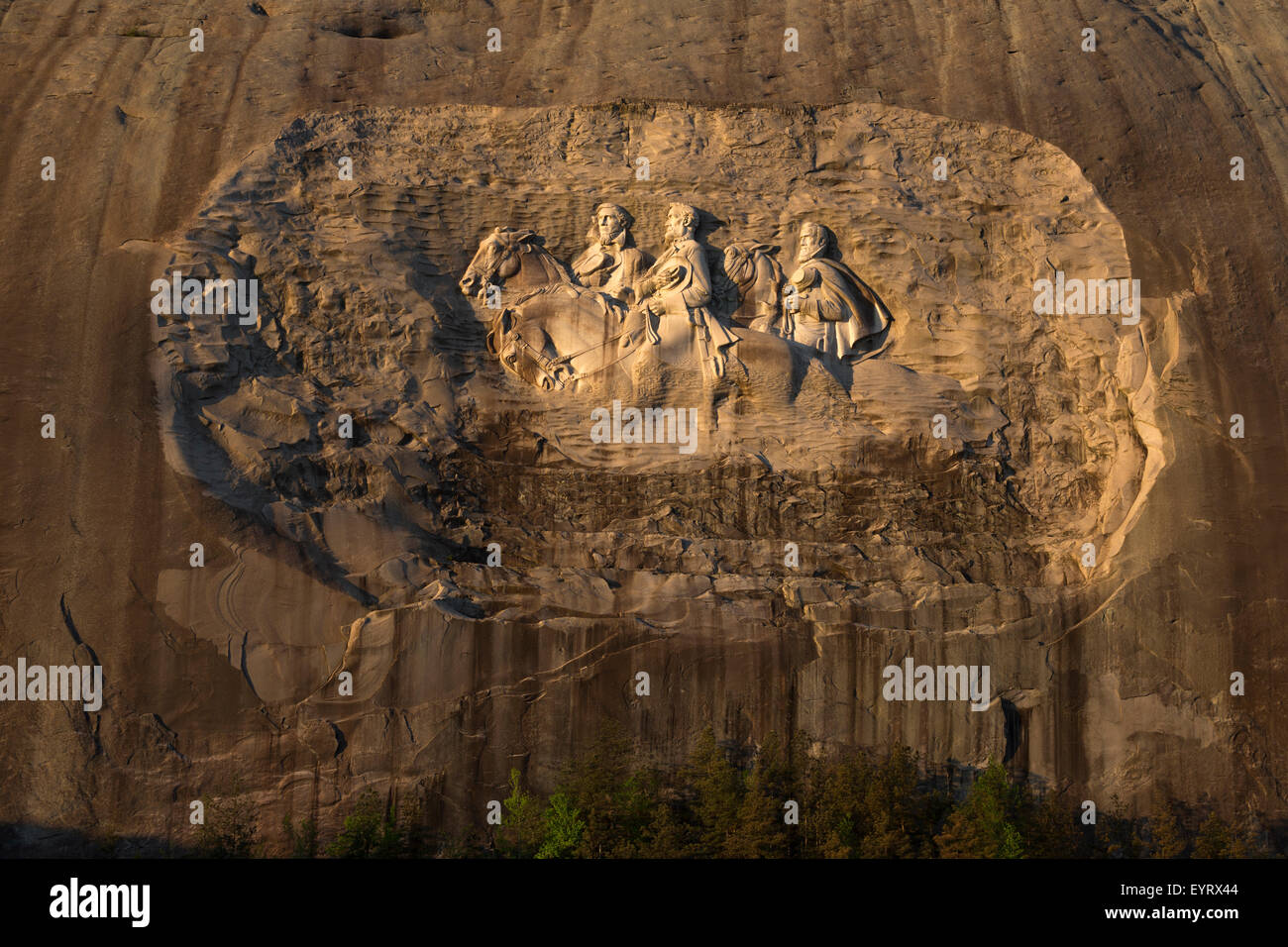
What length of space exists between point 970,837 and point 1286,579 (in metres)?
4.07

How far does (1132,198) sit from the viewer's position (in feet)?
52.6

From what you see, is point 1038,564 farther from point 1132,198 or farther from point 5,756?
point 5,756

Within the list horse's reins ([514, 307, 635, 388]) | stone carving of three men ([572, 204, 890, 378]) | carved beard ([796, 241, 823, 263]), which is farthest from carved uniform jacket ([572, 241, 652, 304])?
carved beard ([796, 241, 823, 263])

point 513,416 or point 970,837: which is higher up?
point 513,416

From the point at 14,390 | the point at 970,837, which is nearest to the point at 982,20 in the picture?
the point at 970,837

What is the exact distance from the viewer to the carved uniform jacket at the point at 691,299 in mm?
15656

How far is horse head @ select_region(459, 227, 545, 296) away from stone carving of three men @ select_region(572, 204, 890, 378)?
0.64 m

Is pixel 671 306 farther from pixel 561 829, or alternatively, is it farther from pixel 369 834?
pixel 369 834

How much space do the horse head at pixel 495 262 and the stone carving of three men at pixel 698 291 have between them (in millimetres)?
644

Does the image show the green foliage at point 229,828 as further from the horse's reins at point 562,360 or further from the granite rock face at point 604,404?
the horse's reins at point 562,360

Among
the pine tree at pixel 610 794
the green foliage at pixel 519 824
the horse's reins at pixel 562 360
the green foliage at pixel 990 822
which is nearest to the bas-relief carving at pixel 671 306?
the horse's reins at pixel 562 360

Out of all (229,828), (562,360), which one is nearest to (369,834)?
(229,828)

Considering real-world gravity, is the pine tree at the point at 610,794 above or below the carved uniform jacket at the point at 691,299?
below

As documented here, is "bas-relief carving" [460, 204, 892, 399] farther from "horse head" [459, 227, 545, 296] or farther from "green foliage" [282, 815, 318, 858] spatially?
"green foliage" [282, 815, 318, 858]
